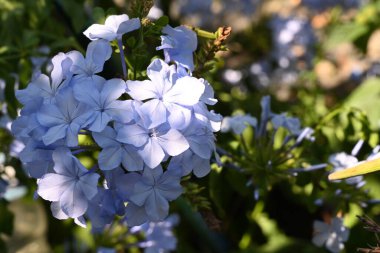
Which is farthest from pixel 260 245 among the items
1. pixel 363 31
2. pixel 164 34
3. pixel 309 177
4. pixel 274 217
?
pixel 164 34

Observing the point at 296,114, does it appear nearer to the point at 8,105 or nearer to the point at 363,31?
the point at 363,31

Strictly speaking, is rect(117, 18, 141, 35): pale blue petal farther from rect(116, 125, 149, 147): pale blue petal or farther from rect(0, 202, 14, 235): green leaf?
rect(0, 202, 14, 235): green leaf

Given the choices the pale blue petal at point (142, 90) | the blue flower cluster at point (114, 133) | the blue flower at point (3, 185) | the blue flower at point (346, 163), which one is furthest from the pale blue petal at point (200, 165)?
the blue flower at point (3, 185)

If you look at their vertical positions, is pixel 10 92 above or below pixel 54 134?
below

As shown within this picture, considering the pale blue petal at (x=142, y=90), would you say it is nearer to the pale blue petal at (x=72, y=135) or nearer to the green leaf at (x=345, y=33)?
the pale blue petal at (x=72, y=135)

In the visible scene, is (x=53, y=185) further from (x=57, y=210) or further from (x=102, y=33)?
(x=102, y=33)

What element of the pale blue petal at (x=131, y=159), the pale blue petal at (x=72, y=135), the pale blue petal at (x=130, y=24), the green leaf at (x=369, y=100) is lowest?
the green leaf at (x=369, y=100)

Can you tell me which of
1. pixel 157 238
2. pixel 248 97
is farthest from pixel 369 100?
pixel 157 238
